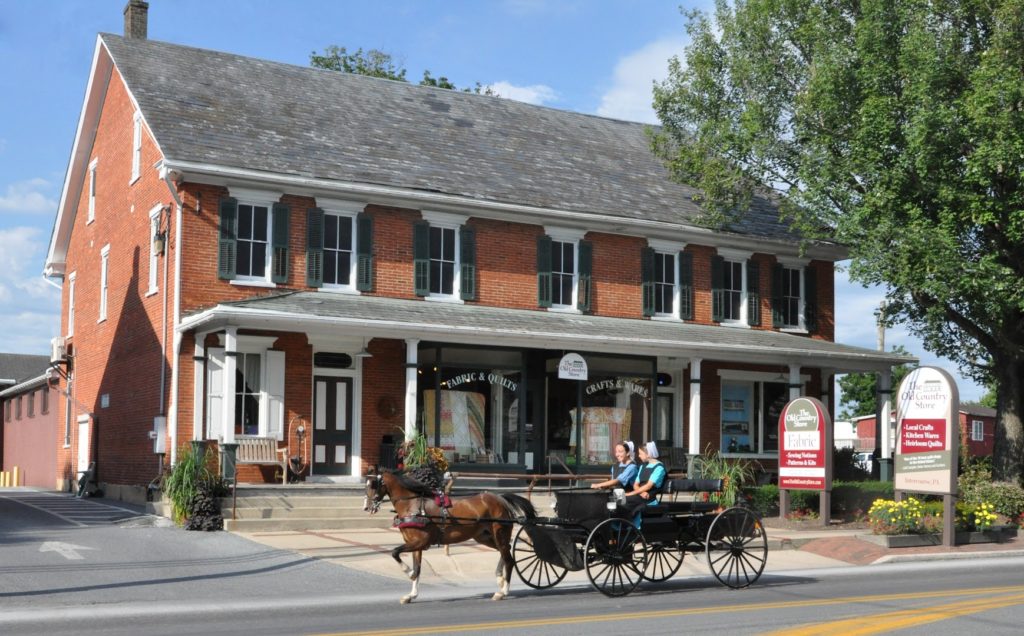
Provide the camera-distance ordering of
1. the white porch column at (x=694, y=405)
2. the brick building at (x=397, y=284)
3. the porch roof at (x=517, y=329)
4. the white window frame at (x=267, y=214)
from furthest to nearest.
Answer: the white porch column at (x=694, y=405)
the white window frame at (x=267, y=214)
the brick building at (x=397, y=284)
the porch roof at (x=517, y=329)

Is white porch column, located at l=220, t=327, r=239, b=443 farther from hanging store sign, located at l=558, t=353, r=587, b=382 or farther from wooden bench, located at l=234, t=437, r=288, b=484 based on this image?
hanging store sign, located at l=558, t=353, r=587, b=382

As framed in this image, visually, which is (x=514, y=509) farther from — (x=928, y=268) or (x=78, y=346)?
(x=78, y=346)

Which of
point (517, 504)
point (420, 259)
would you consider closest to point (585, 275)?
point (420, 259)

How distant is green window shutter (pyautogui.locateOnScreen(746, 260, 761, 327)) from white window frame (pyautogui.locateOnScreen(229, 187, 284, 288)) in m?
12.5

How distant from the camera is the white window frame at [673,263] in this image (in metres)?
29.2

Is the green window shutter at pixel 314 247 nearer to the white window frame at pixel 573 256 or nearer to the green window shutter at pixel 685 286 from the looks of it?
the white window frame at pixel 573 256

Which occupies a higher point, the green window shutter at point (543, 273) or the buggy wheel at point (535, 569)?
the green window shutter at point (543, 273)

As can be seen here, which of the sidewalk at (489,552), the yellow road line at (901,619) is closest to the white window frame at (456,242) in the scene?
the sidewalk at (489,552)

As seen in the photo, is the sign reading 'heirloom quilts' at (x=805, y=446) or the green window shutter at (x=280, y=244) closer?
the sign reading 'heirloom quilts' at (x=805, y=446)

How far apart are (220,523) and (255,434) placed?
3.83 meters

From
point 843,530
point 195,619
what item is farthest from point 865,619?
point 843,530

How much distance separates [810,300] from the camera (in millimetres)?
31516

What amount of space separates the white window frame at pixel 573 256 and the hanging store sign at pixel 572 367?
1887 millimetres

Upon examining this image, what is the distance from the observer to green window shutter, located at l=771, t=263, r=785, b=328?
30.9 meters
